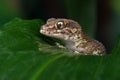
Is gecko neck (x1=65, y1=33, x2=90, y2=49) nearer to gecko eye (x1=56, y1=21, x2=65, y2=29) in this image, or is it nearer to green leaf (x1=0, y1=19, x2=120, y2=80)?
gecko eye (x1=56, y1=21, x2=65, y2=29)

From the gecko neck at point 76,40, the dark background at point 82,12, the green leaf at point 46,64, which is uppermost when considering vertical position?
the green leaf at point 46,64

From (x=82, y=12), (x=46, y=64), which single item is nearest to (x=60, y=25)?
(x=46, y=64)

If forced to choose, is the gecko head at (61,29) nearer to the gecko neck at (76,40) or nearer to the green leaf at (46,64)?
the gecko neck at (76,40)

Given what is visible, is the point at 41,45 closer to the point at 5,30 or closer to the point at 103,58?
the point at 5,30

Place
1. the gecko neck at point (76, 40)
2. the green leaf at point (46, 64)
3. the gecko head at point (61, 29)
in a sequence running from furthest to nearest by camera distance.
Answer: the gecko neck at point (76, 40) → the gecko head at point (61, 29) → the green leaf at point (46, 64)

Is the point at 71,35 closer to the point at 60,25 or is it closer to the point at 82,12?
the point at 60,25

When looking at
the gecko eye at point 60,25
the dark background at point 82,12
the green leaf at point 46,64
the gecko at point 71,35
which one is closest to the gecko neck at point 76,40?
the gecko at point 71,35

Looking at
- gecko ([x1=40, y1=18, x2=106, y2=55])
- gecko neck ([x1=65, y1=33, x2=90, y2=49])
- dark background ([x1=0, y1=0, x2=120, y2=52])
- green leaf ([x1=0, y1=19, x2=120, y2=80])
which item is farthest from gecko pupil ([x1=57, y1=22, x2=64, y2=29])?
dark background ([x1=0, y1=0, x2=120, y2=52])
